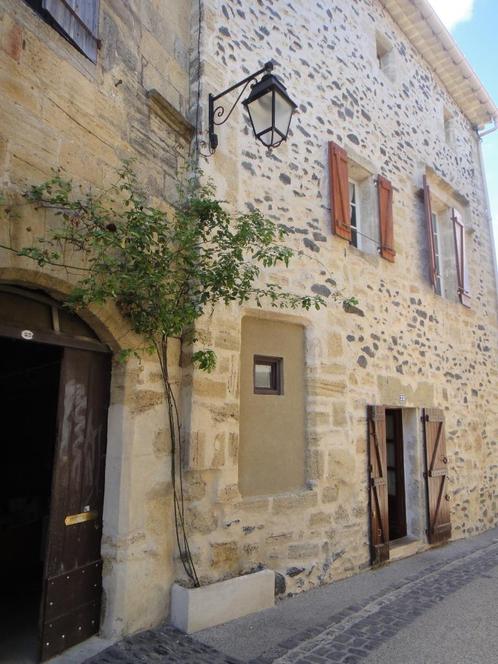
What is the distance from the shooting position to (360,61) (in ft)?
20.0

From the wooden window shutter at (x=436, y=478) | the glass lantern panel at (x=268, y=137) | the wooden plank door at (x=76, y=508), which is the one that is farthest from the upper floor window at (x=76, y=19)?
the wooden window shutter at (x=436, y=478)

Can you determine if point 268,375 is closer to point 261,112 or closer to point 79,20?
point 261,112

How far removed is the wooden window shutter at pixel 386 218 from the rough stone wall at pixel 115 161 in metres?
2.92

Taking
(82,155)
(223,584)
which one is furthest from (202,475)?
(82,155)

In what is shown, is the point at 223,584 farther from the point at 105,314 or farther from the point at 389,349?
the point at 389,349

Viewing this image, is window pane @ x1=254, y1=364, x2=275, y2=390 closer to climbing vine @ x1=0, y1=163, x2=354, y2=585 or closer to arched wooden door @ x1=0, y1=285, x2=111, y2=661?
climbing vine @ x1=0, y1=163, x2=354, y2=585

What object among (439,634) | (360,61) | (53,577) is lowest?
(439,634)

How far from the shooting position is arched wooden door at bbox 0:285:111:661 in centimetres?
280

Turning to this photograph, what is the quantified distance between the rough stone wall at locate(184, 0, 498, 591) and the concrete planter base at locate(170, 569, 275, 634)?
12 centimetres

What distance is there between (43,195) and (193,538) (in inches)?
96.7

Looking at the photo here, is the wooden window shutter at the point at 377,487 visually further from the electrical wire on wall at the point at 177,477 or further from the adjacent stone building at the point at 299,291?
the electrical wire on wall at the point at 177,477

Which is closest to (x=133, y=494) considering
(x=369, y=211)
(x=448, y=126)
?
(x=369, y=211)

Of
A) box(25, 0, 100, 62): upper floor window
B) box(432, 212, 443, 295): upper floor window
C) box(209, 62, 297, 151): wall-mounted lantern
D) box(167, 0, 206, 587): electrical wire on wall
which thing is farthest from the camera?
box(432, 212, 443, 295): upper floor window

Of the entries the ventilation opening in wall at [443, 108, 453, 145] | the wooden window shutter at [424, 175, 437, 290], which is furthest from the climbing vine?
the ventilation opening in wall at [443, 108, 453, 145]
